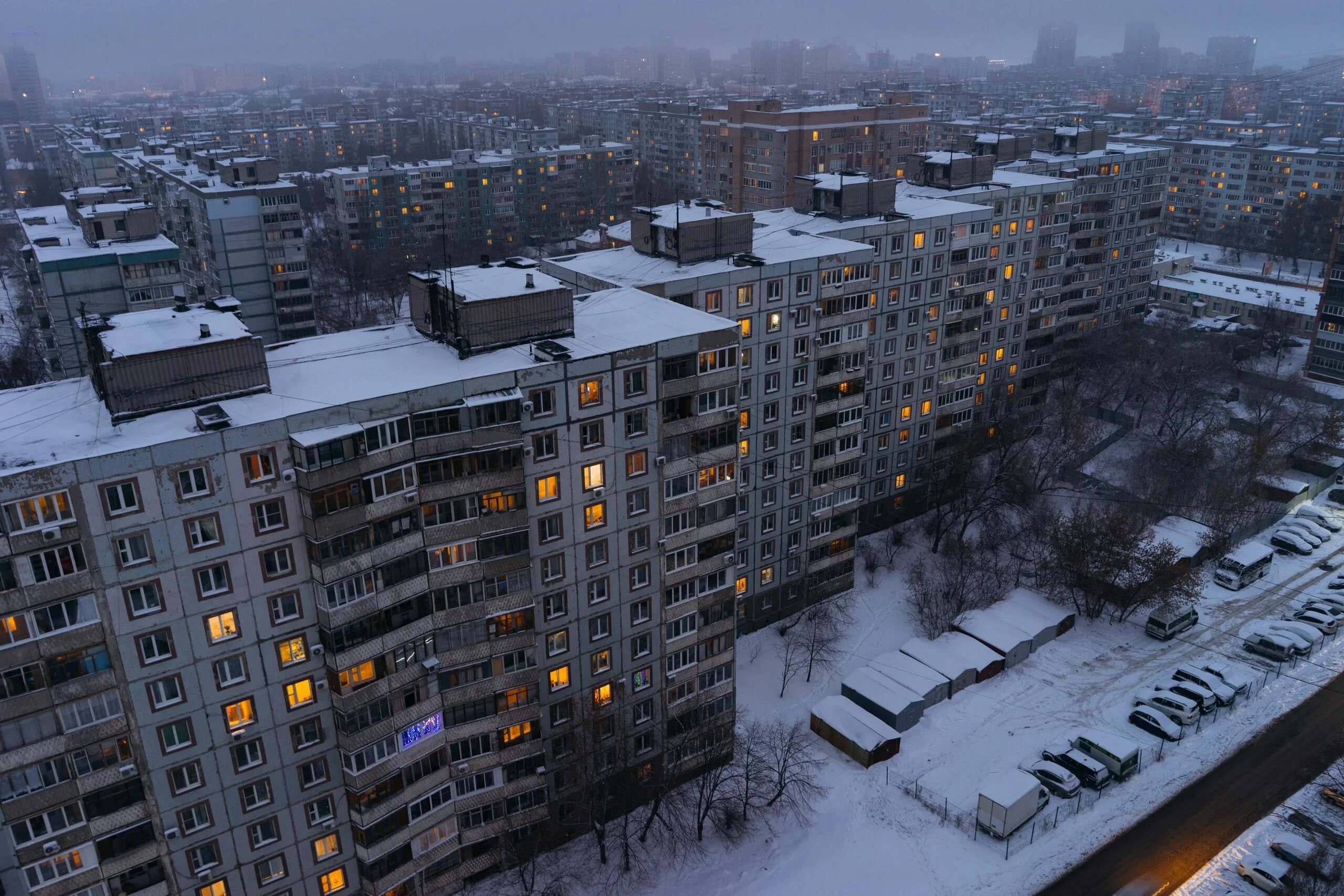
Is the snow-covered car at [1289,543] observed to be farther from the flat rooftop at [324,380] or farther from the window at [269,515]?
the window at [269,515]

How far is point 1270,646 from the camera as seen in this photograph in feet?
205

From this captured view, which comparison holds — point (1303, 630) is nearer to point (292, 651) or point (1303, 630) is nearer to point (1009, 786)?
point (1009, 786)

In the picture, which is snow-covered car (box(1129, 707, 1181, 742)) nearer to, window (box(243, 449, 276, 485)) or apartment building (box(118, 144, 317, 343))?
Answer: window (box(243, 449, 276, 485))

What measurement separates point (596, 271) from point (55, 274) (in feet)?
186

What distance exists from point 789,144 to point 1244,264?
80.5 meters

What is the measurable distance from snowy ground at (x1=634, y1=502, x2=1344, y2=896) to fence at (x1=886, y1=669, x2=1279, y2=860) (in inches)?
9.6

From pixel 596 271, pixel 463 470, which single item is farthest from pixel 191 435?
pixel 596 271

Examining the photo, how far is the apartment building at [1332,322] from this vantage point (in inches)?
4099

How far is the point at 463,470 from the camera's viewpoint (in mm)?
38531

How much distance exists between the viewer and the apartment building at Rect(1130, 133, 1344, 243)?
167250mm

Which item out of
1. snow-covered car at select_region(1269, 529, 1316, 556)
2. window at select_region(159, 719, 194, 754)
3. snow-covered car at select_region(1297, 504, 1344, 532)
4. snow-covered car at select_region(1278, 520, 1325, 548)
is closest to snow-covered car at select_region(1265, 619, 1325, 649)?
snow-covered car at select_region(1269, 529, 1316, 556)

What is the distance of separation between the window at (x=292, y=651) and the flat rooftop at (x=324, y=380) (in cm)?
856

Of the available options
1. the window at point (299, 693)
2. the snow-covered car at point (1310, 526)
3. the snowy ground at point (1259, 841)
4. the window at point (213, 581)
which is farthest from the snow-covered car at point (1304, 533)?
the window at point (213, 581)

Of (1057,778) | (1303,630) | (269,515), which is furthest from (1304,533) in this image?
(269,515)
